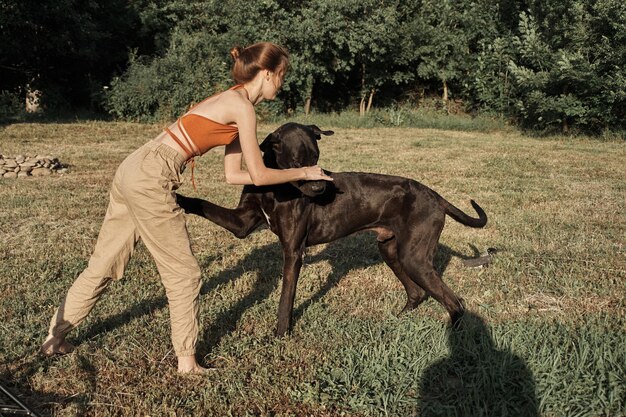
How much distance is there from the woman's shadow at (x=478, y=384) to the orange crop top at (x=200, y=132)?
2.00m

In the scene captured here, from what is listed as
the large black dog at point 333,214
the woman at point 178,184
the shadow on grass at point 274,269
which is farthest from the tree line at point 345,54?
the woman at point 178,184

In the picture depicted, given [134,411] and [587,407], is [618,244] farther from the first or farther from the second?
[134,411]

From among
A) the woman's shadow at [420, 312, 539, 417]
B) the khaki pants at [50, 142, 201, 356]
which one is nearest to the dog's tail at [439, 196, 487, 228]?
the woman's shadow at [420, 312, 539, 417]

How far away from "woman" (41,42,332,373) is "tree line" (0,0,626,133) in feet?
58.3

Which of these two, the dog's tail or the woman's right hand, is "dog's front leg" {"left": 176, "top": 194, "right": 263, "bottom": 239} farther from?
the dog's tail

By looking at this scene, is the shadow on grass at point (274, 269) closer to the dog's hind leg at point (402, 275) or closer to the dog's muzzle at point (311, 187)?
the dog's hind leg at point (402, 275)

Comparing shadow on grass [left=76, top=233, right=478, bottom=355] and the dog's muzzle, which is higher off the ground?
the dog's muzzle

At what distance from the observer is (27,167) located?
10711 millimetres

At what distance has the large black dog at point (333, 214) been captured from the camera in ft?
13.6

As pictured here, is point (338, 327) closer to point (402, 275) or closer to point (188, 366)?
point (402, 275)

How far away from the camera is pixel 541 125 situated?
68.6 ft

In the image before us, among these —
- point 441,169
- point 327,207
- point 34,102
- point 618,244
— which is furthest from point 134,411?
point 34,102

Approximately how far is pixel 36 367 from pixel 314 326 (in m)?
2.00

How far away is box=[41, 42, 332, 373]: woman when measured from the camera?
3334 millimetres
